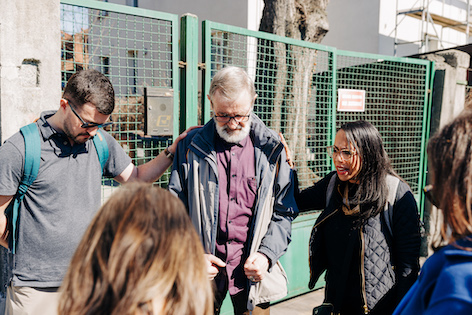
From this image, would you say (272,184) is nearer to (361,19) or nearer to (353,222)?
(353,222)

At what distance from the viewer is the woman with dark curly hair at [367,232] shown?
2277 mm

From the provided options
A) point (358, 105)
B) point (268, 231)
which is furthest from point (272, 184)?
A: point (358, 105)

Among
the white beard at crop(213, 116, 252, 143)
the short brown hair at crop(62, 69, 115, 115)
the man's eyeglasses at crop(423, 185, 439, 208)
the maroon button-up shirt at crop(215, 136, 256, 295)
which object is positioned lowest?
the maroon button-up shirt at crop(215, 136, 256, 295)

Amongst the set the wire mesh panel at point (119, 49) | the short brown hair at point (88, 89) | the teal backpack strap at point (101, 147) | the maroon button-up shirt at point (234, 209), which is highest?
the wire mesh panel at point (119, 49)

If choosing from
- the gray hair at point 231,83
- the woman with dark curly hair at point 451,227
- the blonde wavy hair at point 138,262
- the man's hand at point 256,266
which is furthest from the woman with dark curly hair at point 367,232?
the blonde wavy hair at point 138,262

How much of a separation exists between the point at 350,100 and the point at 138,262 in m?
4.07

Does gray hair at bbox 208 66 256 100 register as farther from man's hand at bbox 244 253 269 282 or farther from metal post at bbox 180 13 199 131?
metal post at bbox 180 13 199 131

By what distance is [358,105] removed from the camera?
4672mm

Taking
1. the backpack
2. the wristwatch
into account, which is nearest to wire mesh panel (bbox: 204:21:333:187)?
the wristwatch

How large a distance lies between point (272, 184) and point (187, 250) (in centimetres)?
143

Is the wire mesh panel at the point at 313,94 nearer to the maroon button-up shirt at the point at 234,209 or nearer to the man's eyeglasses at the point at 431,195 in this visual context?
the maroon button-up shirt at the point at 234,209

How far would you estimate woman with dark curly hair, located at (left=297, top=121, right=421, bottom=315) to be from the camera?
2277 mm

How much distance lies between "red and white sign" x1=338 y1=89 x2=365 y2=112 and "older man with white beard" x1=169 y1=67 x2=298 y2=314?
2319mm

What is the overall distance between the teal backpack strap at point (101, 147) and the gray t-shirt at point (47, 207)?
6.0 inches
